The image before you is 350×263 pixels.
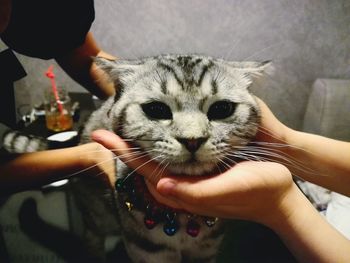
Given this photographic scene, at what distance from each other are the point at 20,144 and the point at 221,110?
2.62ft

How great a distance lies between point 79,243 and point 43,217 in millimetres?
160

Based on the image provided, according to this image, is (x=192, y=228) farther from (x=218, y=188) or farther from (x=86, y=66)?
(x=86, y=66)

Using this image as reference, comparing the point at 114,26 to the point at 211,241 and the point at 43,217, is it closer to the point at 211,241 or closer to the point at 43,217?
the point at 43,217

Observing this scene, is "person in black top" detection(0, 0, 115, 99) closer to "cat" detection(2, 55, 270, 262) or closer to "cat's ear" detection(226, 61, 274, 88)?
"cat" detection(2, 55, 270, 262)

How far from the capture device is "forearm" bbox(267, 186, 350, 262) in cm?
58

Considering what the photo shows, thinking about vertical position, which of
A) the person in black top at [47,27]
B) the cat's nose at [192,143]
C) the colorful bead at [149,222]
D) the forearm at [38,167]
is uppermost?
the person in black top at [47,27]

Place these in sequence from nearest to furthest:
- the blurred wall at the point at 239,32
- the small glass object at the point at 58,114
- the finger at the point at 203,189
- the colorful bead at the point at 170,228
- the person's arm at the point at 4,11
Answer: the finger at the point at 203,189, the person's arm at the point at 4,11, the colorful bead at the point at 170,228, the small glass object at the point at 58,114, the blurred wall at the point at 239,32

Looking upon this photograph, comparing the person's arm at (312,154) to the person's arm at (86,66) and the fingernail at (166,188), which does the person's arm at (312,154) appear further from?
the person's arm at (86,66)

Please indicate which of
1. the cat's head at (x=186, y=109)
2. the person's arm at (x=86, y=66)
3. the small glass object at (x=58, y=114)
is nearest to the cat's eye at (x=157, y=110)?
the cat's head at (x=186, y=109)

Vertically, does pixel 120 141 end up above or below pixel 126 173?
above

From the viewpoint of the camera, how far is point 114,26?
159 cm

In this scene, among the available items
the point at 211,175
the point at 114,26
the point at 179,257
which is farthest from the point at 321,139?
the point at 114,26

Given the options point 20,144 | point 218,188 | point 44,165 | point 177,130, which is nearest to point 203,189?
point 218,188

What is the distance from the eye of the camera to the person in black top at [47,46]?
32.0 inches
